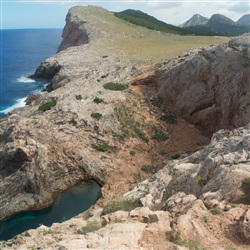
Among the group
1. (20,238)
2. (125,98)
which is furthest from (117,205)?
(125,98)

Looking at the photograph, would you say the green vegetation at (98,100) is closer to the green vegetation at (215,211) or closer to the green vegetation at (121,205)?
the green vegetation at (121,205)

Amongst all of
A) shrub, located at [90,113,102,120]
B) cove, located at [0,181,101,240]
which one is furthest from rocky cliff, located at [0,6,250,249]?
cove, located at [0,181,101,240]

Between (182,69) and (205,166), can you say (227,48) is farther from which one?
(205,166)

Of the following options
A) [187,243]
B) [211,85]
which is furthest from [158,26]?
[187,243]

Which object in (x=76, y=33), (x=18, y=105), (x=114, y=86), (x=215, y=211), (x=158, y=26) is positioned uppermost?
(x=158, y=26)

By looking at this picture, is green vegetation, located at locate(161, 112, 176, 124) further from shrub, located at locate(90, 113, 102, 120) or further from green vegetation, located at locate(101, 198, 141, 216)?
green vegetation, located at locate(101, 198, 141, 216)

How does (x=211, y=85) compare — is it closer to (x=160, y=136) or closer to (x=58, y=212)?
(x=160, y=136)

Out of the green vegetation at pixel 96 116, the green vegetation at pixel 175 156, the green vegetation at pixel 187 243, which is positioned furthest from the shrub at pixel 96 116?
the green vegetation at pixel 187 243
